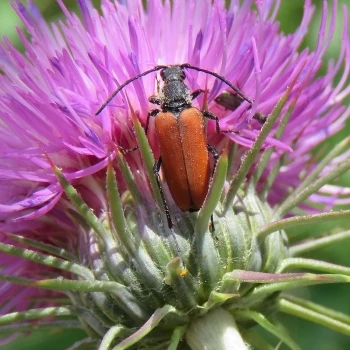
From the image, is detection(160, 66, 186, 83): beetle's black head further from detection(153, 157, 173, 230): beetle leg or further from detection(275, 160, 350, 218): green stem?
detection(275, 160, 350, 218): green stem

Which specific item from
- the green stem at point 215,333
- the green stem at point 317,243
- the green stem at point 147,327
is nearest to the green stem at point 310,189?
the green stem at point 317,243

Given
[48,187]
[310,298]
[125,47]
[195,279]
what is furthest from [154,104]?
[310,298]

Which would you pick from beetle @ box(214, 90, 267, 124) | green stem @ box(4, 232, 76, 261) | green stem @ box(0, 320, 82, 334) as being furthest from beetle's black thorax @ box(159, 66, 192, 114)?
green stem @ box(0, 320, 82, 334)

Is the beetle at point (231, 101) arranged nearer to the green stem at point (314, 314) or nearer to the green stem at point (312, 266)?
the green stem at point (312, 266)

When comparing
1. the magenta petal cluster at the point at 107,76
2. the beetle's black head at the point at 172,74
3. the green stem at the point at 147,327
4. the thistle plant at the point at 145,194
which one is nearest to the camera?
the green stem at the point at 147,327

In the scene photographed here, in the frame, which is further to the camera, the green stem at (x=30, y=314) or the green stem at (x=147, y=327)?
the green stem at (x=30, y=314)

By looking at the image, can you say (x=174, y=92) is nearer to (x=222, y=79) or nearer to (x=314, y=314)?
(x=222, y=79)

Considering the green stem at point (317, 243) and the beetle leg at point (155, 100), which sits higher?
the beetle leg at point (155, 100)

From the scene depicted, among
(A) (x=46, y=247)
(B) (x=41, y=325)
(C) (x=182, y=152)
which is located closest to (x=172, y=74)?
(C) (x=182, y=152)

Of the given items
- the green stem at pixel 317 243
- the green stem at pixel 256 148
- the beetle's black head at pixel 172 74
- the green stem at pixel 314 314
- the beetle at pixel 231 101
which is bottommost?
the green stem at pixel 314 314

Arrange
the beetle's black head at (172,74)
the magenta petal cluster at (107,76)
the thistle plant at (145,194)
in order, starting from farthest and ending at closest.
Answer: the beetle's black head at (172,74) < the magenta petal cluster at (107,76) < the thistle plant at (145,194)
